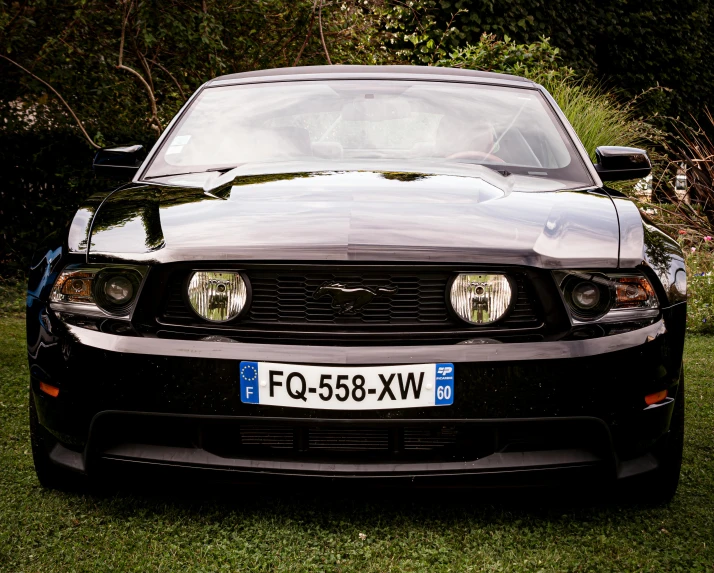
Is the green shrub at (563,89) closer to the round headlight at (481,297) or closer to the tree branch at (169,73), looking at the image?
the tree branch at (169,73)

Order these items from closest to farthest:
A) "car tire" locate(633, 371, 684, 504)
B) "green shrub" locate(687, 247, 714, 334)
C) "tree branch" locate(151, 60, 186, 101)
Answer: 1. "car tire" locate(633, 371, 684, 504)
2. "green shrub" locate(687, 247, 714, 334)
3. "tree branch" locate(151, 60, 186, 101)

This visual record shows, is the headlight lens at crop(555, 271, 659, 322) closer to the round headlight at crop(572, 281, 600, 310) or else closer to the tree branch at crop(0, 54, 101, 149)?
the round headlight at crop(572, 281, 600, 310)

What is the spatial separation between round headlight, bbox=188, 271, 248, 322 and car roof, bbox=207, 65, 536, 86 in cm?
169

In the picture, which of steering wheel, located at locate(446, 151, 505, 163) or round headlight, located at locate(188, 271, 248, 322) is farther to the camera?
steering wheel, located at locate(446, 151, 505, 163)

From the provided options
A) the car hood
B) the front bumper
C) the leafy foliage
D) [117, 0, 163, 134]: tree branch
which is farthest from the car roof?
the leafy foliage

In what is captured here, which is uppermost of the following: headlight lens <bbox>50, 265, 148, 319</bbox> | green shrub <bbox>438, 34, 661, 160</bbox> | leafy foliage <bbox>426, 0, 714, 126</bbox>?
headlight lens <bbox>50, 265, 148, 319</bbox>

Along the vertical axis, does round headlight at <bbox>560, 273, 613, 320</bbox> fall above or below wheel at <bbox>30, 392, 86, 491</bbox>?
above

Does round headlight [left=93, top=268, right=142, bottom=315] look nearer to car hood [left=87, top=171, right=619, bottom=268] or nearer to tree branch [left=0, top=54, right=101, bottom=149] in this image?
car hood [left=87, top=171, right=619, bottom=268]

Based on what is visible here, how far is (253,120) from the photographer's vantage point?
12.2 feet

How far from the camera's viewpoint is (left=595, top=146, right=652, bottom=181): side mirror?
3697 mm

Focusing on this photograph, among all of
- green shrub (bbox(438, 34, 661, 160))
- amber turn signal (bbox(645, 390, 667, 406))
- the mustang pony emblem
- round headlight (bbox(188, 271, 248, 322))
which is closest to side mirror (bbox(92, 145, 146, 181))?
round headlight (bbox(188, 271, 248, 322))

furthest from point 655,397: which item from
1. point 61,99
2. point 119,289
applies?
point 61,99

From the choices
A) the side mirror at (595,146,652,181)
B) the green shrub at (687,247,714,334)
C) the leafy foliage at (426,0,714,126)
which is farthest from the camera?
the leafy foliage at (426,0,714,126)

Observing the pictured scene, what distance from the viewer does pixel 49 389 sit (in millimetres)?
2621
